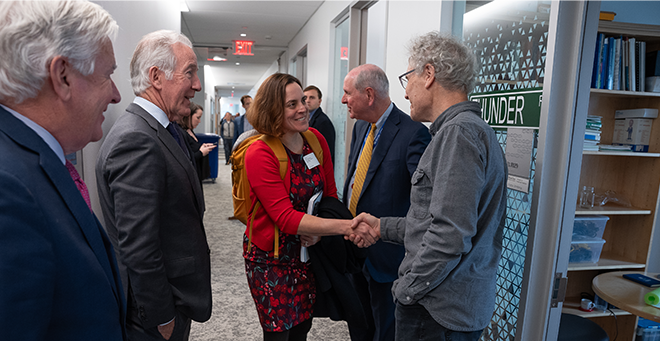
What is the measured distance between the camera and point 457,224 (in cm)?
115

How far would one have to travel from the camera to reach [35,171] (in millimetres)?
648

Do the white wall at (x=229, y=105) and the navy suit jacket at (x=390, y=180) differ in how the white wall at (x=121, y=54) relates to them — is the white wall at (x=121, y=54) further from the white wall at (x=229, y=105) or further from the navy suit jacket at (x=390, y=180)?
the white wall at (x=229, y=105)

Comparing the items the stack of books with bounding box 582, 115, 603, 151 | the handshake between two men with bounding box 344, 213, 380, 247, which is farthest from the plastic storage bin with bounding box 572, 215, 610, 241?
the handshake between two men with bounding box 344, 213, 380, 247

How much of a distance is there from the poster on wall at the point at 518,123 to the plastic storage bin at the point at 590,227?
1283mm

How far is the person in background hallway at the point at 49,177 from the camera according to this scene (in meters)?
0.59

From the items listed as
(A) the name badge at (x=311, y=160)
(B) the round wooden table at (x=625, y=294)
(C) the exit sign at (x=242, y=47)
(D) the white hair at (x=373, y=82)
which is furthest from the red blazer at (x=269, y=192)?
(C) the exit sign at (x=242, y=47)

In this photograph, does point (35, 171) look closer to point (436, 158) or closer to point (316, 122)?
point (436, 158)

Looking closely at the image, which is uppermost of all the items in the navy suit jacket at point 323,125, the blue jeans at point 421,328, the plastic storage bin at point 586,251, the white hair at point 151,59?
the white hair at point 151,59

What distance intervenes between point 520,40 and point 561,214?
0.85 metres

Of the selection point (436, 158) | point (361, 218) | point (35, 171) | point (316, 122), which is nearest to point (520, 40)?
point (436, 158)

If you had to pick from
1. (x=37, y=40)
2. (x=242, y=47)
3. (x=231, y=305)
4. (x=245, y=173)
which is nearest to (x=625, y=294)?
(x=245, y=173)

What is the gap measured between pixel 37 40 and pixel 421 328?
1.32 m

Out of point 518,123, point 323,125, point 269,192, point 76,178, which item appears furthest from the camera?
point 323,125

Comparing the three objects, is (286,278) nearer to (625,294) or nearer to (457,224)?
(457,224)
